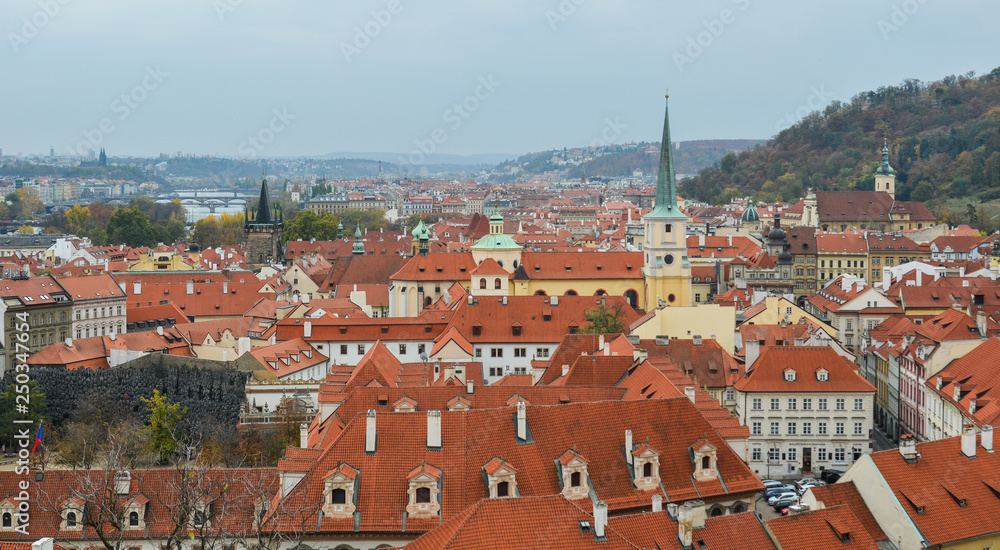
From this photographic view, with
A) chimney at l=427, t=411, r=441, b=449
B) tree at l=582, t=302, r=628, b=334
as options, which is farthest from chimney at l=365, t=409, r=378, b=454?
tree at l=582, t=302, r=628, b=334

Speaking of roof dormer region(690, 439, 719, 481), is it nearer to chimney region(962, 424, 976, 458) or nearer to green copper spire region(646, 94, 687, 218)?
chimney region(962, 424, 976, 458)

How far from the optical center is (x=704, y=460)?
35.8 metres

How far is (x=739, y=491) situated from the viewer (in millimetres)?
35656

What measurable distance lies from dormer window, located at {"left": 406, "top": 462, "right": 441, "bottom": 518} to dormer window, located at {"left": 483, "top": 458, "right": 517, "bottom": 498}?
1.45 meters

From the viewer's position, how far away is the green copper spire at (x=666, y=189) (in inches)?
3462

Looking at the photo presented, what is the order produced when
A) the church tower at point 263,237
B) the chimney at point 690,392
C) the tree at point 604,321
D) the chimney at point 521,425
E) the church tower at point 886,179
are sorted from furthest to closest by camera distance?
the church tower at point 886,179
the church tower at point 263,237
the tree at point 604,321
the chimney at point 690,392
the chimney at point 521,425

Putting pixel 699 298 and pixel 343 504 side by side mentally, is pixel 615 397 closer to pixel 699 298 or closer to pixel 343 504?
pixel 343 504

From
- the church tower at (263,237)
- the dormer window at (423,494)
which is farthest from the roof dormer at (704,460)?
the church tower at (263,237)

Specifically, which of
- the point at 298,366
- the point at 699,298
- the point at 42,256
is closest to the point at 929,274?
the point at 699,298

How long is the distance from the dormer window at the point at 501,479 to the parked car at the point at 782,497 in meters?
17.8

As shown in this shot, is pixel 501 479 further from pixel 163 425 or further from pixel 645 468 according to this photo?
pixel 163 425

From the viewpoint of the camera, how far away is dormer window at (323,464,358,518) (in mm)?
32188

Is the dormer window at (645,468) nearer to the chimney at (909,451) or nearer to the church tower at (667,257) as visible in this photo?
the chimney at (909,451)

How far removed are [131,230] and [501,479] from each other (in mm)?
142658
